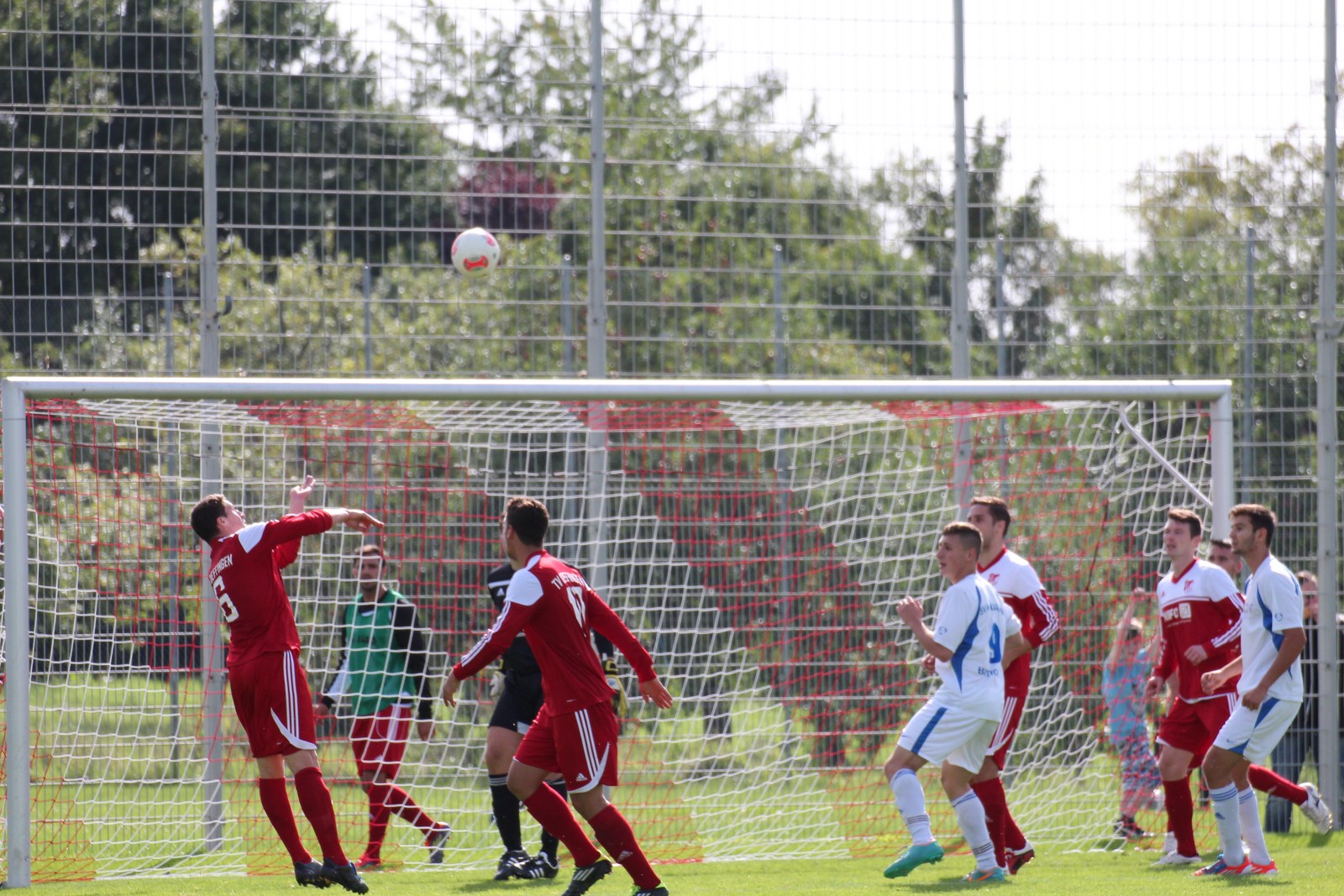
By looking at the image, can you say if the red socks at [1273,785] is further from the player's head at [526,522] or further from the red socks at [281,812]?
the red socks at [281,812]

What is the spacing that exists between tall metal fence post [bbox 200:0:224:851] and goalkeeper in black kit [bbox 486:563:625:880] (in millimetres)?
1995

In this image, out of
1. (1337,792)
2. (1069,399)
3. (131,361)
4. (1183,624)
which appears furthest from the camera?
(1337,792)

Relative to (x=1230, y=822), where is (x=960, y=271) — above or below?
above

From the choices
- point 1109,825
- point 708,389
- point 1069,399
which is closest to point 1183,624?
point 1069,399

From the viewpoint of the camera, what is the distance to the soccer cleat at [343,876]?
654cm

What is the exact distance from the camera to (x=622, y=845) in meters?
6.21

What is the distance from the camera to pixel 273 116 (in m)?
9.27

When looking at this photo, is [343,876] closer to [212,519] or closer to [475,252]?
[212,519]

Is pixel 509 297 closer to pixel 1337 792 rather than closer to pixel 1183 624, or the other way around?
pixel 1183 624

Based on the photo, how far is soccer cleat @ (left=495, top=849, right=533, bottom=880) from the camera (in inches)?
301

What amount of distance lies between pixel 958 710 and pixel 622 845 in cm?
186

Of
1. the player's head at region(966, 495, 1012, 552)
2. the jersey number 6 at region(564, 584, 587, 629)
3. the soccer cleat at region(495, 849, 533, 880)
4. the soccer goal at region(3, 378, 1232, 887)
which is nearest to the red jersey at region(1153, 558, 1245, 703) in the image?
the soccer goal at region(3, 378, 1232, 887)

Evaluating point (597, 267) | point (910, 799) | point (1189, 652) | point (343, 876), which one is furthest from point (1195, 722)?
point (597, 267)

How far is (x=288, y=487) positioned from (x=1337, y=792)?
7.23 metres
